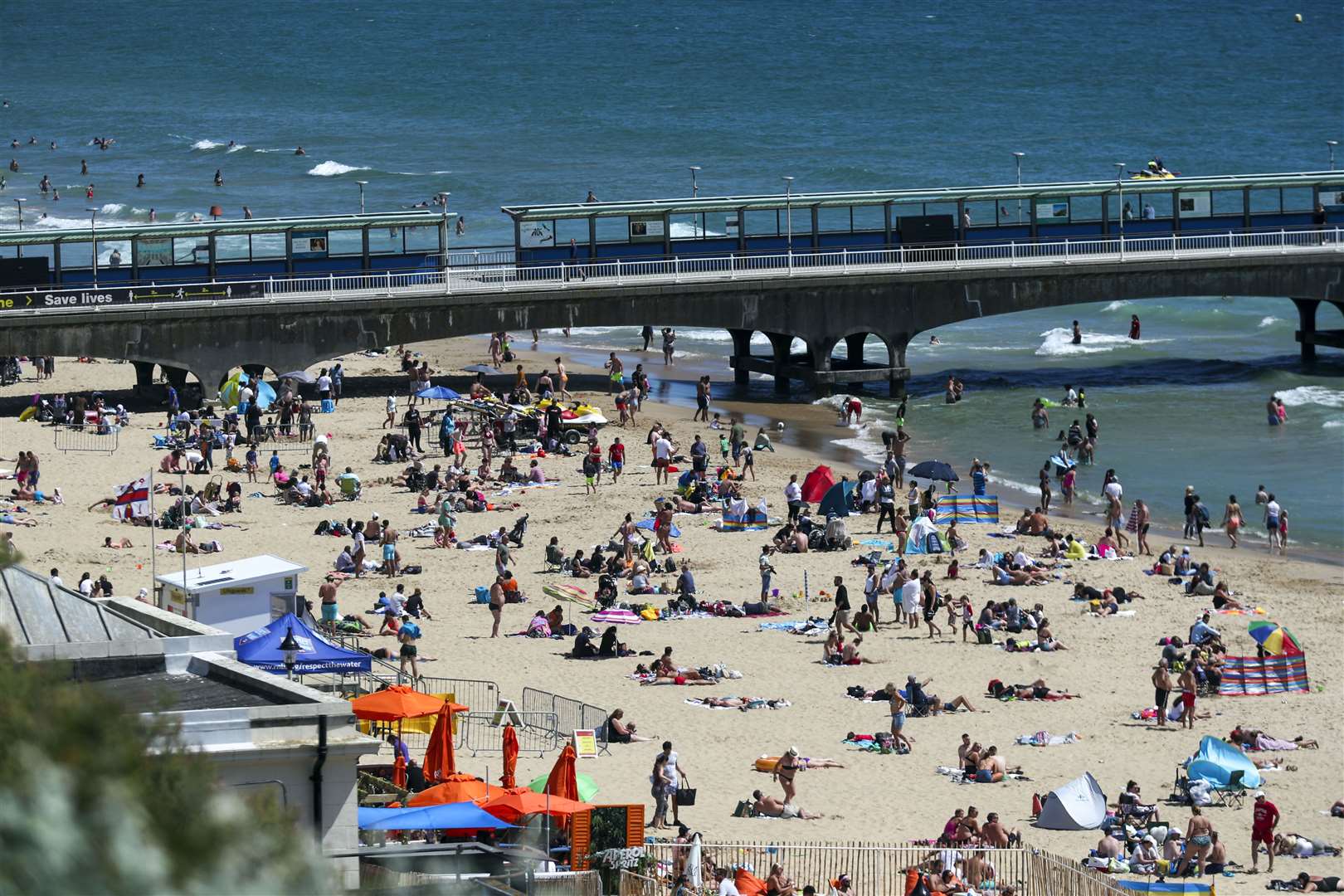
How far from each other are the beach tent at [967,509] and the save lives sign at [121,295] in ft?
53.1

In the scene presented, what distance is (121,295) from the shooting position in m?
41.1

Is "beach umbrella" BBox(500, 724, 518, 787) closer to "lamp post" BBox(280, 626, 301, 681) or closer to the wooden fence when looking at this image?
the wooden fence

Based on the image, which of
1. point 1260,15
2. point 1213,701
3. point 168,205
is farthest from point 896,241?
point 1260,15

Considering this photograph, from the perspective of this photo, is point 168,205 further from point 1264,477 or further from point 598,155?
point 1264,477

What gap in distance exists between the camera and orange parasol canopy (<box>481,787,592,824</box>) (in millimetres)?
16469

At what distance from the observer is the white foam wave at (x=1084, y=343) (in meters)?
55.1

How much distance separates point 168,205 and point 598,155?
2772 cm

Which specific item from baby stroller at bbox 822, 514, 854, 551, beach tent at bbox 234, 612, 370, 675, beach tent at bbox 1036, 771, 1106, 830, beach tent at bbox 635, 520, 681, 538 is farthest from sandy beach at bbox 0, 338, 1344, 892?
beach tent at bbox 234, 612, 370, 675

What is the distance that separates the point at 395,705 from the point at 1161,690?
346 inches

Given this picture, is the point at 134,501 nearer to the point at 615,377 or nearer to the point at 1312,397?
the point at 615,377

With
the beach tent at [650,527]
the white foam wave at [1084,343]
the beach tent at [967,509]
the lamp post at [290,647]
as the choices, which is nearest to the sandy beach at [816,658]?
the beach tent at [650,527]

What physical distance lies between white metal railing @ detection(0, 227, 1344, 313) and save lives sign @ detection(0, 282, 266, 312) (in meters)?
0.18

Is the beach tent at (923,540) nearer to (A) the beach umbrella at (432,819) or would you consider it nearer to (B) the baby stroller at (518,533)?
(B) the baby stroller at (518,533)

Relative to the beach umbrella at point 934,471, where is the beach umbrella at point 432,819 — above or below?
below
